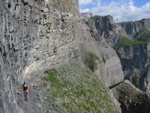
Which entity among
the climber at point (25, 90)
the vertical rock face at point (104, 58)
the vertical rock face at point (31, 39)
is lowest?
the vertical rock face at point (104, 58)

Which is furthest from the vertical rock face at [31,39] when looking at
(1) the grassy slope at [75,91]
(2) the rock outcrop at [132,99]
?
(2) the rock outcrop at [132,99]

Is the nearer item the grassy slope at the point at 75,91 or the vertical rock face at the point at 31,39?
the vertical rock face at the point at 31,39

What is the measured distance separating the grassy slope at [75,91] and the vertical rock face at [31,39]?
231cm

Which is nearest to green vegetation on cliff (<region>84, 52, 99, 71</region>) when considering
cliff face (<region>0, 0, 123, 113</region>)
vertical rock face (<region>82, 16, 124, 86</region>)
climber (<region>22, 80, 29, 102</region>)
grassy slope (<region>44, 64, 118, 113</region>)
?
vertical rock face (<region>82, 16, 124, 86</region>)

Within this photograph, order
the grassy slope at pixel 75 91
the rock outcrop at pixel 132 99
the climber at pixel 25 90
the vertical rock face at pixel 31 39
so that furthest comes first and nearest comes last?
1. the rock outcrop at pixel 132 99
2. the grassy slope at pixel 75 91
3. the climber at pixel 25 90
4. the vertical rock face at pixel 31 39

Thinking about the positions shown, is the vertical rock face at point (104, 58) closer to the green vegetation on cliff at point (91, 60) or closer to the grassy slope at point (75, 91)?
the green vegetation on cliff at point (91, 60)

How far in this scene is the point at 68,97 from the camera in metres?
37.9

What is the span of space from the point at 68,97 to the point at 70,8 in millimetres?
18812

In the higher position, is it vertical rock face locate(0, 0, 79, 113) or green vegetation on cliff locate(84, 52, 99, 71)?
vertical rock face locate(0, 0, 79, 113)

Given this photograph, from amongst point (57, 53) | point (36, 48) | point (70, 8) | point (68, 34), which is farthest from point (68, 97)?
point (70, 8)

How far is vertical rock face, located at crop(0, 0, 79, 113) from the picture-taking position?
74.5 feet

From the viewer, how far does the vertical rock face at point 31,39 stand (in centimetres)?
2271

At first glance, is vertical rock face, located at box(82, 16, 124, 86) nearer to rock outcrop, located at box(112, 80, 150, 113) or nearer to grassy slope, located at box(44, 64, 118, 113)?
rock outcrop, located at box(112, 80, 150, 113)

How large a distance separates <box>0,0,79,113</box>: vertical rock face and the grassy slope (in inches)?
91.0
